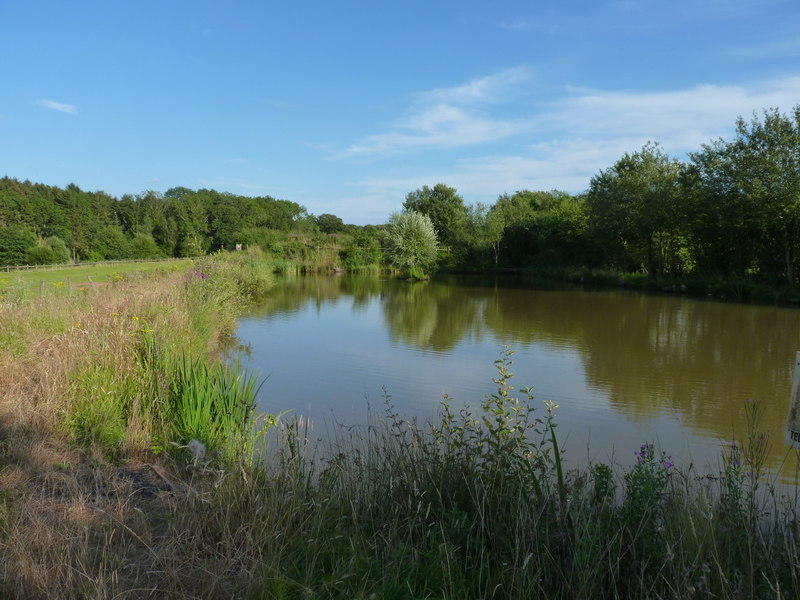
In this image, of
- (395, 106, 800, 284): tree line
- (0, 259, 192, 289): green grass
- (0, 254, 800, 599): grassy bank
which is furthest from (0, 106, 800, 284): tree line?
(0, 254, 800, 599): grassy bank

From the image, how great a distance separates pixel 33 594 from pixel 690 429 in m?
6.58

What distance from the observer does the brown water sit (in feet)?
22.0

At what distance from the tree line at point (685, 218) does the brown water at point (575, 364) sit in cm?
362

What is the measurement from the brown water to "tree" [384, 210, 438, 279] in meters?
19.2

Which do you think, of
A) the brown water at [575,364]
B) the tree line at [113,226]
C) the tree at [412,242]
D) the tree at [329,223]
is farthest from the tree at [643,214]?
the tree at [329,223]

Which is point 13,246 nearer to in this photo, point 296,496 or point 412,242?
point 412,242

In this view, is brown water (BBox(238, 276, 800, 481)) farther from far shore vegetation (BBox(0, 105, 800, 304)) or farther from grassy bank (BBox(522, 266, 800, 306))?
far shore vegetation (BBox(0, 105, 800, 304))

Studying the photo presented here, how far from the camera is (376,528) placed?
9.47 ft

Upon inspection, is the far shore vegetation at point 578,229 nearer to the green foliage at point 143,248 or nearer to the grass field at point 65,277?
the green foliage at point 143,248

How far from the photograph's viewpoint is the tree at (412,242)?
3959cm

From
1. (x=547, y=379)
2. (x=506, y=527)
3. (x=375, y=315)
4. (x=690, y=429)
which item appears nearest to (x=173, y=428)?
(x=506, y=527)

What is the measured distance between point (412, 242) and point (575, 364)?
2982cm

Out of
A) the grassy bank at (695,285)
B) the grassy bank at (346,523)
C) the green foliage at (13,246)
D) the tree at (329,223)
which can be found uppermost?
the tree at (329,223)

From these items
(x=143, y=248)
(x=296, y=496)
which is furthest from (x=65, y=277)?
(x=143, y=248)
